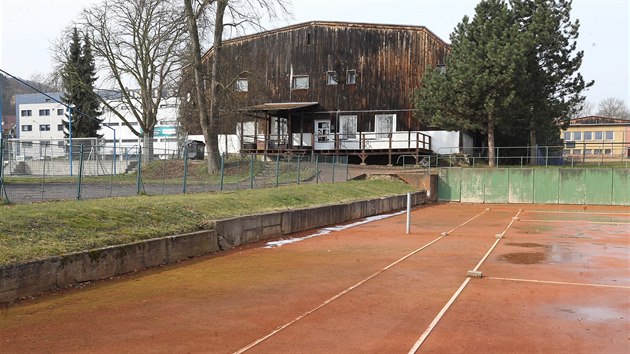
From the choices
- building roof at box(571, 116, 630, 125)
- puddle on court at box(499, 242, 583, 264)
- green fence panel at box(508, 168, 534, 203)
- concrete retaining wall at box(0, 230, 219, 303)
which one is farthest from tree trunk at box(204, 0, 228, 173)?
building roof at box(571, 116, 630, 125)

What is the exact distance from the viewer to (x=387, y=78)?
4056 cm

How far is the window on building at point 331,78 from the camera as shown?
42.0 metres

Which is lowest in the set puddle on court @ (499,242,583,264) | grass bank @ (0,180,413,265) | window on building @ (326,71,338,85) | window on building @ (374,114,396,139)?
puddle on court @ (499,242,583,264)

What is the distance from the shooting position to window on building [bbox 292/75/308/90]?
141 feet

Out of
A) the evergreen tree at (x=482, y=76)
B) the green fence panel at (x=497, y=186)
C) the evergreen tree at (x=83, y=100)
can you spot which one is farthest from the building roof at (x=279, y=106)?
the evergreen tree at (x=83, y=100)

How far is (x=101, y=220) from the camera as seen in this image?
10742 millimetres

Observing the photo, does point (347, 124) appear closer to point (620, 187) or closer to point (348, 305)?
point (620, 187)

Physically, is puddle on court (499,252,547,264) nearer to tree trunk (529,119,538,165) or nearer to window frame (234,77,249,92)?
tree trunk (529,119,538,165)

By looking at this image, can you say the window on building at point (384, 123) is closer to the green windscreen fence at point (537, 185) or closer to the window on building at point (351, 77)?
the window on building at point (351, 77)

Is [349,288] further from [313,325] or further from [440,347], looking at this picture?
[440,347]

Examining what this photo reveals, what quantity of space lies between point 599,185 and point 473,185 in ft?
24.4

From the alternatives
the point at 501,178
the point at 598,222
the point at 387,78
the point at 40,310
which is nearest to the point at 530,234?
the point at 598,222

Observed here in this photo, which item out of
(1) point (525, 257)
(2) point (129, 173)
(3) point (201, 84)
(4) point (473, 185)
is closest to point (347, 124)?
(4) point (473, 185)

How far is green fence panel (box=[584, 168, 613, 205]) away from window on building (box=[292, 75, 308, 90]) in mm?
21793
